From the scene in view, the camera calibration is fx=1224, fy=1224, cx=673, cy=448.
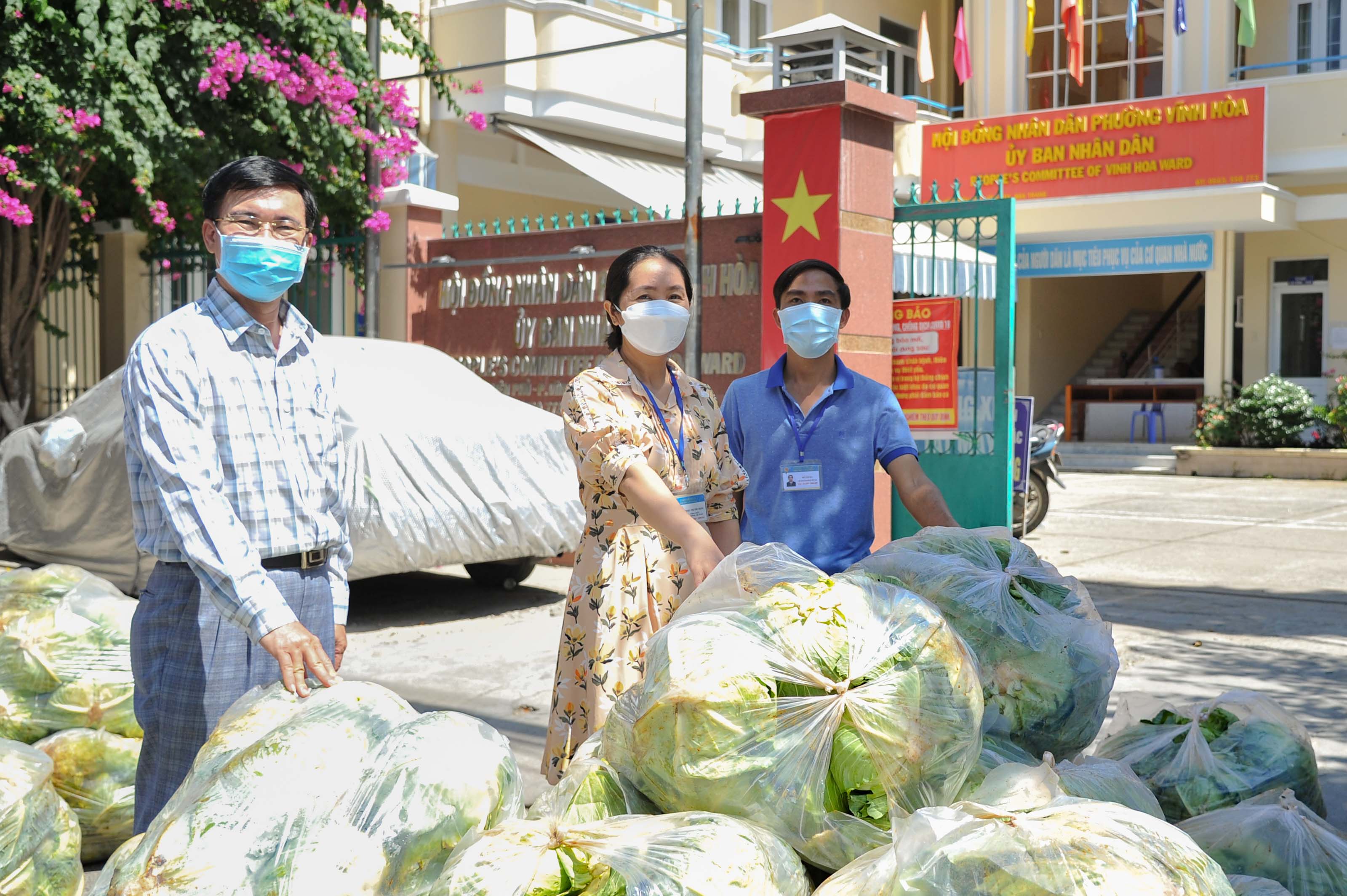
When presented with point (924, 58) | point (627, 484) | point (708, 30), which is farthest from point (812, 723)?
point (924, 58)

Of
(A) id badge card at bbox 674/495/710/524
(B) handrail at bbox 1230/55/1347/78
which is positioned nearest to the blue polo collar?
(A) id badge card at bbox 674/495/710/524

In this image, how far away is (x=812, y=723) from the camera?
1.56m

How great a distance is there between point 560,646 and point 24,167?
6.70 m

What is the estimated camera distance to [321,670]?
6.66ft

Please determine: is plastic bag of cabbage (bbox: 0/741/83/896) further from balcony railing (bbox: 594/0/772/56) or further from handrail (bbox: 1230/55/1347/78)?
handrail (bbox: 1230/55/1347/78)

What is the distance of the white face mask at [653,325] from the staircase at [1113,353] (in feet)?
61.6

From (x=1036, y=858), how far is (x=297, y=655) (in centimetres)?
126

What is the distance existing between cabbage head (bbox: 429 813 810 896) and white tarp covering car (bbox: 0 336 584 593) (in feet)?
15.1

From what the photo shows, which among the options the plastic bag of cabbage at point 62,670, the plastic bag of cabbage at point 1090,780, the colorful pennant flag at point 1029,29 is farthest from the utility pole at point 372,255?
the colorful pennant flag at point 1029,29

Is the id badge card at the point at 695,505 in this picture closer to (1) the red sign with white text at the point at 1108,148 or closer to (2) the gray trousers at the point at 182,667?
(2) the gray trousers at the point at 182,667

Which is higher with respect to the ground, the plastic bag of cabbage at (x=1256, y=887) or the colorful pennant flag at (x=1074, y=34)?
the colorful pennant flag at (x=1074, y=34)

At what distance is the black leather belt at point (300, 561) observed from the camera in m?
2.39

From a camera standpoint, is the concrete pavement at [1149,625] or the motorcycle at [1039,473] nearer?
the concrete pavement at [1149,625]

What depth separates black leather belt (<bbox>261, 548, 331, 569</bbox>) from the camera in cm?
239
